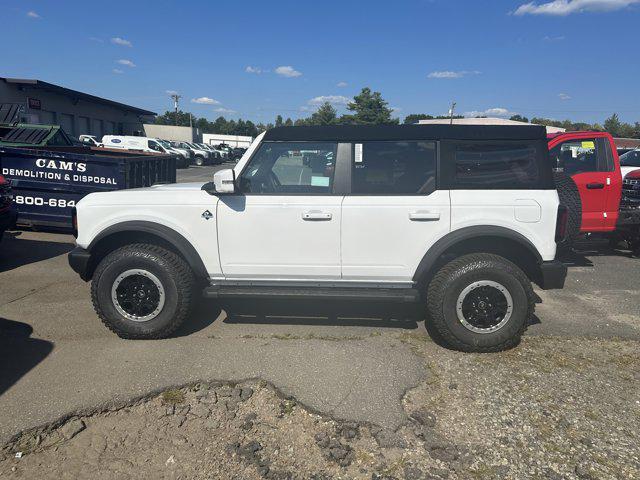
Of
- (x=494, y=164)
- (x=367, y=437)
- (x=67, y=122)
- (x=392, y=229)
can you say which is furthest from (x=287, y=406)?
(x=67, y=122)

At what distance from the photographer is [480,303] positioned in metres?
3.96

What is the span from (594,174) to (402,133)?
14.6 feet

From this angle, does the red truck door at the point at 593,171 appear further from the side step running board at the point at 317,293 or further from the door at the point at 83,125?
the door at the point at 83,125

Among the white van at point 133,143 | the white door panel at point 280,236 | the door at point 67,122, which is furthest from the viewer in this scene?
the door at point 67,122

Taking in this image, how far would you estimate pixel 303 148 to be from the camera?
4195 mm

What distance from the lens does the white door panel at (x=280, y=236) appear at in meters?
4.00

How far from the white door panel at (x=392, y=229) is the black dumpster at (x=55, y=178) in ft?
19.1

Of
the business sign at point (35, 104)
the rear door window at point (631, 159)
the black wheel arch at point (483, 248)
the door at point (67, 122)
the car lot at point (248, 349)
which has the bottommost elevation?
the car lot at point (248, 349)

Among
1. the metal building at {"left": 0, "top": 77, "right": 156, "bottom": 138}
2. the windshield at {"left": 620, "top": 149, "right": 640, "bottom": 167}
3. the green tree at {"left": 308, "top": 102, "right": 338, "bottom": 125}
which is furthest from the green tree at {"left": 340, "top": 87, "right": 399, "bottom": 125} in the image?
the windshield at {"left": 620, "top": 149, "right": 640, "bottom": 167}

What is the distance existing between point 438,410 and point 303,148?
95.7 inches

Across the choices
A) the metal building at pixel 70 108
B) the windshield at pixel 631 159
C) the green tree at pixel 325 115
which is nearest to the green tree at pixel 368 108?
the green tree at pixel 325 115

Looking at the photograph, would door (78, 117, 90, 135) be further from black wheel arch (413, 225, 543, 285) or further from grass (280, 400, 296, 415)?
grass (280, 400, 296, 415)

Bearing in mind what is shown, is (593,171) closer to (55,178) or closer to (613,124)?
(55,178)

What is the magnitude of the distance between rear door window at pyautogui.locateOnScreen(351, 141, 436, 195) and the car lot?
140 cm
